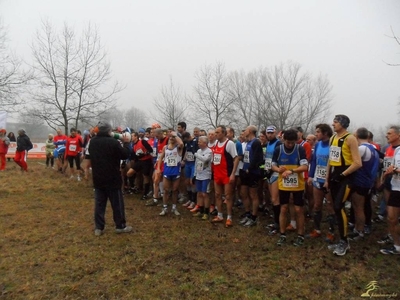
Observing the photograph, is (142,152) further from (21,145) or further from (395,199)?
(21,145)

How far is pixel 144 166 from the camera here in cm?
870

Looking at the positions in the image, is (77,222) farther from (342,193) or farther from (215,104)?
(215,104)

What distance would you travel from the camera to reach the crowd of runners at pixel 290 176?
4.71m

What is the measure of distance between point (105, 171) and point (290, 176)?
3427 millimetres

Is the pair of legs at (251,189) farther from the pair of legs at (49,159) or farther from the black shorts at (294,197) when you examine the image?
the pair of legs at (49,159)

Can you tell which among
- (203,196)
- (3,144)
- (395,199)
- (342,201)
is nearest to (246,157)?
(203,196)

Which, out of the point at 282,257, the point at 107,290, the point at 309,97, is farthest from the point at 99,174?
the point at 309,97

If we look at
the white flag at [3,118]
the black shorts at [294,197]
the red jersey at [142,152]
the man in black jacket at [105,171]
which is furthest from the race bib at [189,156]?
the white flag at [3,118]

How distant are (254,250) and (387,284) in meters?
1.92

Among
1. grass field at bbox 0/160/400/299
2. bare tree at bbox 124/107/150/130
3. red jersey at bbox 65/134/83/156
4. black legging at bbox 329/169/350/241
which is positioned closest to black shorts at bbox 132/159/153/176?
grass field at bbox 0/160/400/299

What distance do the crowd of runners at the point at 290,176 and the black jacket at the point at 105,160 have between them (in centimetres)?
14

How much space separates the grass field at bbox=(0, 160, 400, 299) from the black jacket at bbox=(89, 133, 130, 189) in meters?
1.05

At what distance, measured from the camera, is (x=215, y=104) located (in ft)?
96.6

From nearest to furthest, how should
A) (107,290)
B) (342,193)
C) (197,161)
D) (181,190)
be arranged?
(107,290) < (342,193) < (197,161) < (181,190)
